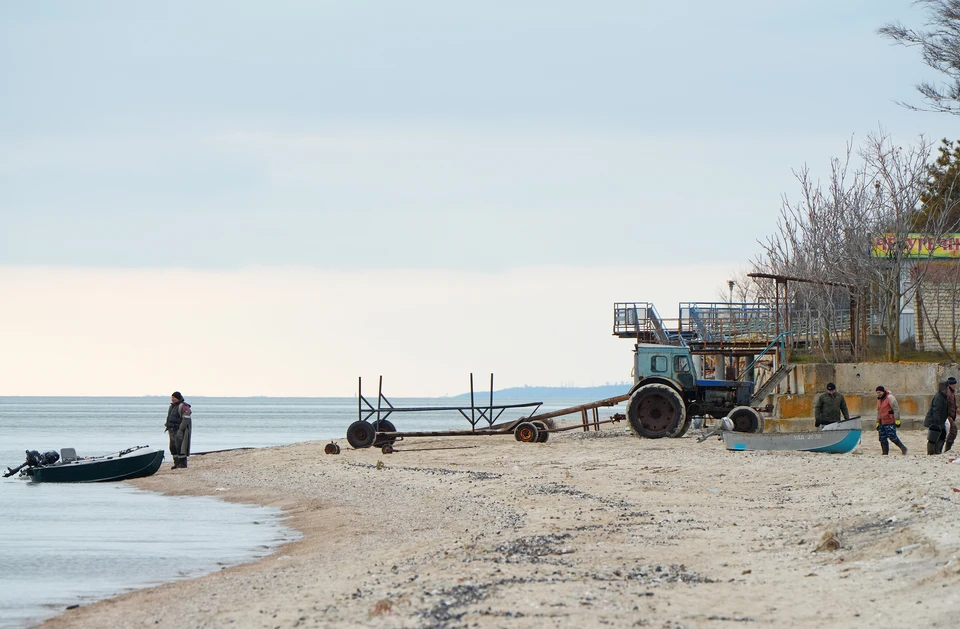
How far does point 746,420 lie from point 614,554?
17200 millimetres

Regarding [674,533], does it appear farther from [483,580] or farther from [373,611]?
[373,611]

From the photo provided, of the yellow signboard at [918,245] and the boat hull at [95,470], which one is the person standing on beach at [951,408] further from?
the boat hull at [95,470]

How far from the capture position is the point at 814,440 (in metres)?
23.6

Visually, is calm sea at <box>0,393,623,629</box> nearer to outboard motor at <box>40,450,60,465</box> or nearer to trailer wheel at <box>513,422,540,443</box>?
outboard motor at <box>40,450,60,465</box>

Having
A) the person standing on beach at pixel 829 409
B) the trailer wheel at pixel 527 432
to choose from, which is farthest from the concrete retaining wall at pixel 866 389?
the trailer wheel at pixel 527 432

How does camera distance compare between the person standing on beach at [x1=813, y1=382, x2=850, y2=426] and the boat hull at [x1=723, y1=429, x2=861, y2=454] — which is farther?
the person standing on beach at [x1=813, y1=382, x2=850, y2=426]

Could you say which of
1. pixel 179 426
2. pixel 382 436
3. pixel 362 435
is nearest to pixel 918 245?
pixel 382 436

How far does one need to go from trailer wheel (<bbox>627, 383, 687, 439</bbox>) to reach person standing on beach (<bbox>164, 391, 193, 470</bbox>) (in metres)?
11.2

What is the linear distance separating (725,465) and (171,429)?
14.0m

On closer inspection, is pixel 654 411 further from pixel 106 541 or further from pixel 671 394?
pixel 106 541

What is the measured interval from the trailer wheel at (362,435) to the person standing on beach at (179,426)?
4.33 meters

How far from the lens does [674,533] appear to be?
13.5 meters

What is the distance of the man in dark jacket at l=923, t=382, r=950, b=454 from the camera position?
68.8 ft

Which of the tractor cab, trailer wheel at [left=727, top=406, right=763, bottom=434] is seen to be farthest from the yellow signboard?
trailer wheel at [left=727, top=406, right=763, bottom=434]
